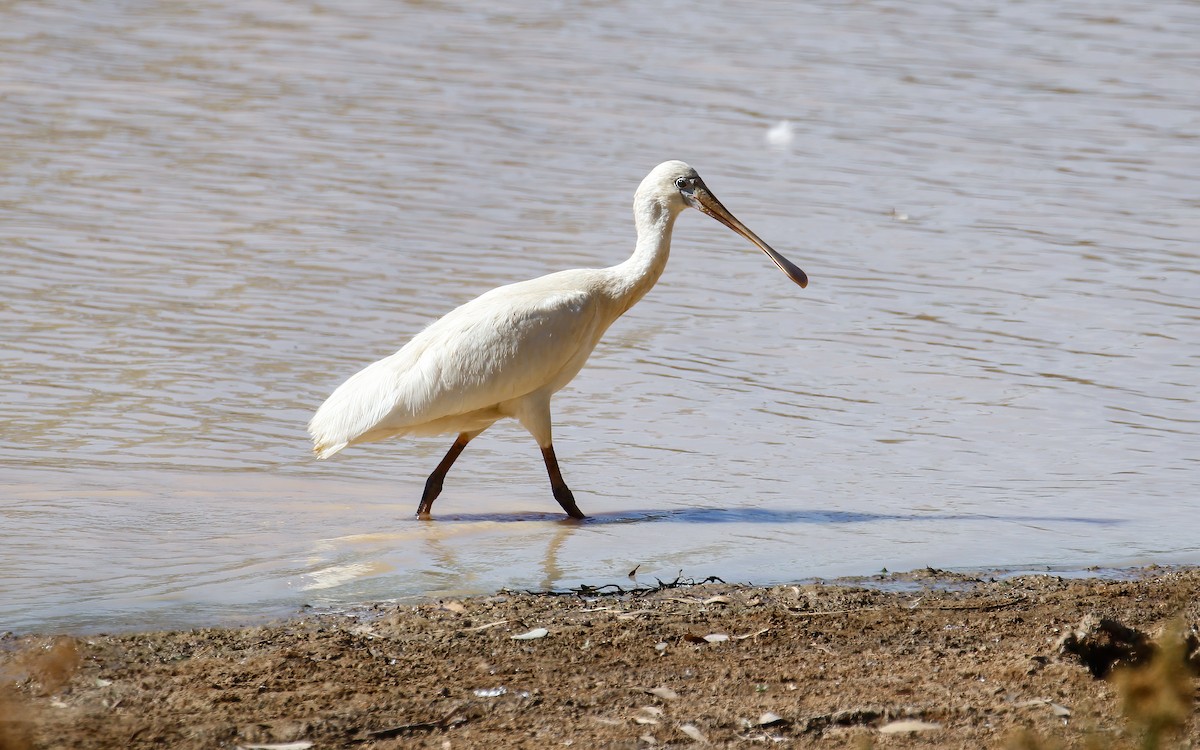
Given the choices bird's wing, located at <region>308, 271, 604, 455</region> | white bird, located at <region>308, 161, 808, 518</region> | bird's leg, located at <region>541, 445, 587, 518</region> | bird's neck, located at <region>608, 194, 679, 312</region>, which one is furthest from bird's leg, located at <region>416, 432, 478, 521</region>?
bird's neck, located at <region>608, 194, 679, 312</region>

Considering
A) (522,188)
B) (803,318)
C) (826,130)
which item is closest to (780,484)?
(803,318)

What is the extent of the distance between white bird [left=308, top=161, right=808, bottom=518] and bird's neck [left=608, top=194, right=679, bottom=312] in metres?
0.01

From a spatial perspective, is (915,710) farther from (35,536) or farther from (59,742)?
(35,536)

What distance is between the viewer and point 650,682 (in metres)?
5.22

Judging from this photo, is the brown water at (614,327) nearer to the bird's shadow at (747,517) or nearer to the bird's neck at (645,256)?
the bird's shadow at (747,517)

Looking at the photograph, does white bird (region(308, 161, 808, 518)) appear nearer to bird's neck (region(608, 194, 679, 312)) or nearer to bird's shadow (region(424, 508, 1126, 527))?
bird's neck (region(608, 194, 679, 312))

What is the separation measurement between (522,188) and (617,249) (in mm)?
2155

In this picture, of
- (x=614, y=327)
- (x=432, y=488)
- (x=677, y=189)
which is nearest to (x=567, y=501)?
(x=432, y=488)

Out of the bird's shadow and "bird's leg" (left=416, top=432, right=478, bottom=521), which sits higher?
"bird's leg" (left=416, top=432, right=478, bottom=521)

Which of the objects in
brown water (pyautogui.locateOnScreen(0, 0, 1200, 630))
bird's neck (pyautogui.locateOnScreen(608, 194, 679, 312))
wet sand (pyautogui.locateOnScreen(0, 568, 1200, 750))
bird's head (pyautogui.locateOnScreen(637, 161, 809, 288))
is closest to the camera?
wet sand (pyautogui.locateOnScreen(0, 568, 1200, 750))

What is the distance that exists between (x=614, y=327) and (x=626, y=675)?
6341mm

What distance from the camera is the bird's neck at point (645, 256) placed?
8.34m

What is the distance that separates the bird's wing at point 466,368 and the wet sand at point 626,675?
1819 mm

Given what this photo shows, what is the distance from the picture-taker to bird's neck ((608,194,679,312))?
27.3ft
